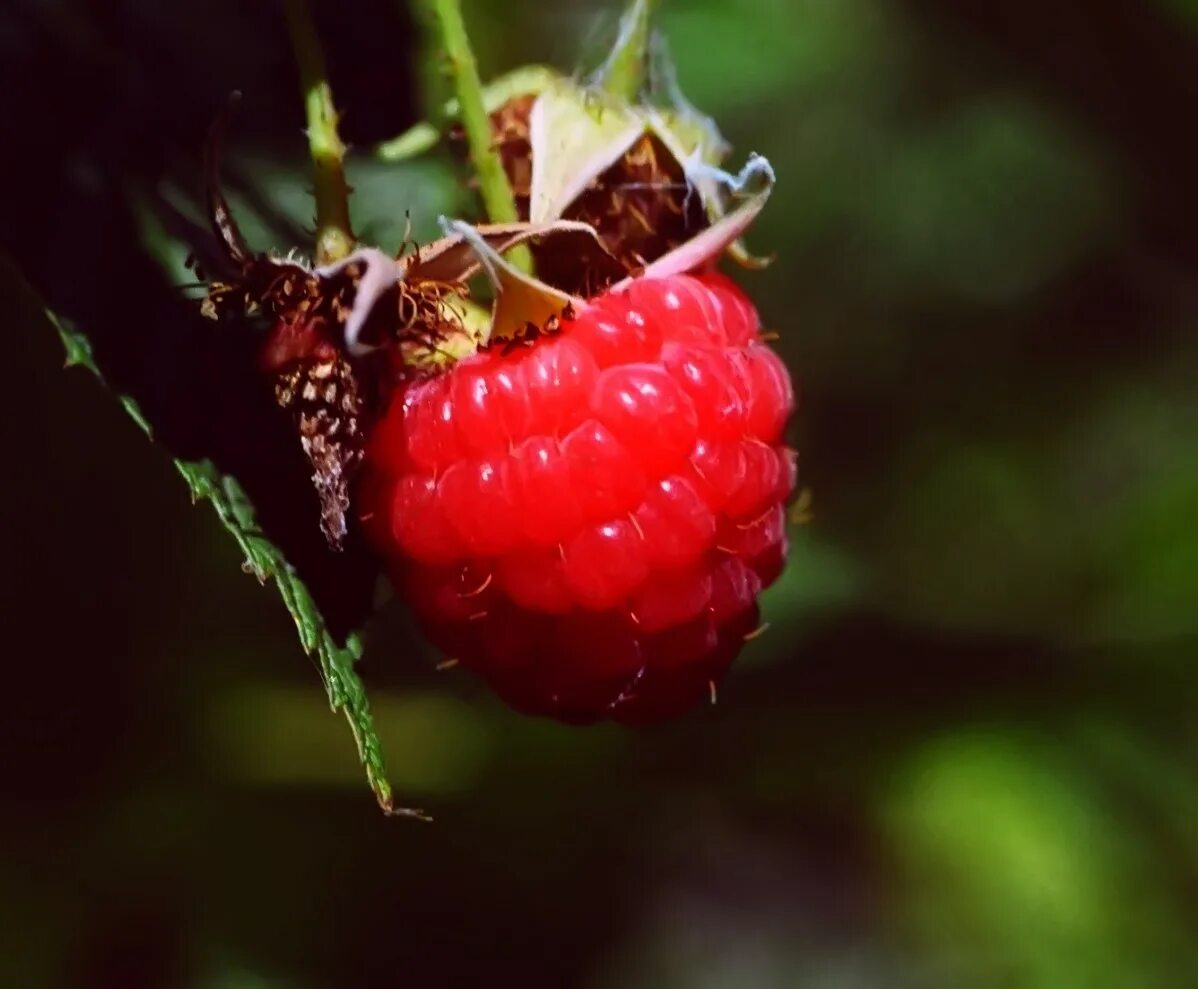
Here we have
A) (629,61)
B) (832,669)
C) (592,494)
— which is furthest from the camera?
(832,669)

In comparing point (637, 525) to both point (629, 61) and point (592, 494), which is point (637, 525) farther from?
point (629, 61)

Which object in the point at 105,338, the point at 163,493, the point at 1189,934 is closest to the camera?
the point at 105,338

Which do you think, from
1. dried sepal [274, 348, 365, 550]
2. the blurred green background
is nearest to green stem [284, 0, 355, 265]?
dried sepal [274, 348, 365, 550]

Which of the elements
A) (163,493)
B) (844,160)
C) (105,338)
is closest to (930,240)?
(844,160)

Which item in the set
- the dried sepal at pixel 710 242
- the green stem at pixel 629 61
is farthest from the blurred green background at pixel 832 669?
the dried sepal at pixel 710 242

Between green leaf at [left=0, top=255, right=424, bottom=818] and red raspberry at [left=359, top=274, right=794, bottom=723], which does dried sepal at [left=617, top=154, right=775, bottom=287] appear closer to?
red raspberry at [left=359, top=274, right=794, bottom=723]

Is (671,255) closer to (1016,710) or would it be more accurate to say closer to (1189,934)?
(1016,710)

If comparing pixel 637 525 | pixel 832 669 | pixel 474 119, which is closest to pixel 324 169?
pixel 474 119

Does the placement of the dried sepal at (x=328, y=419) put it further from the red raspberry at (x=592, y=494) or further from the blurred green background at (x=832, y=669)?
the blurred green background at (x=832, y=669)
